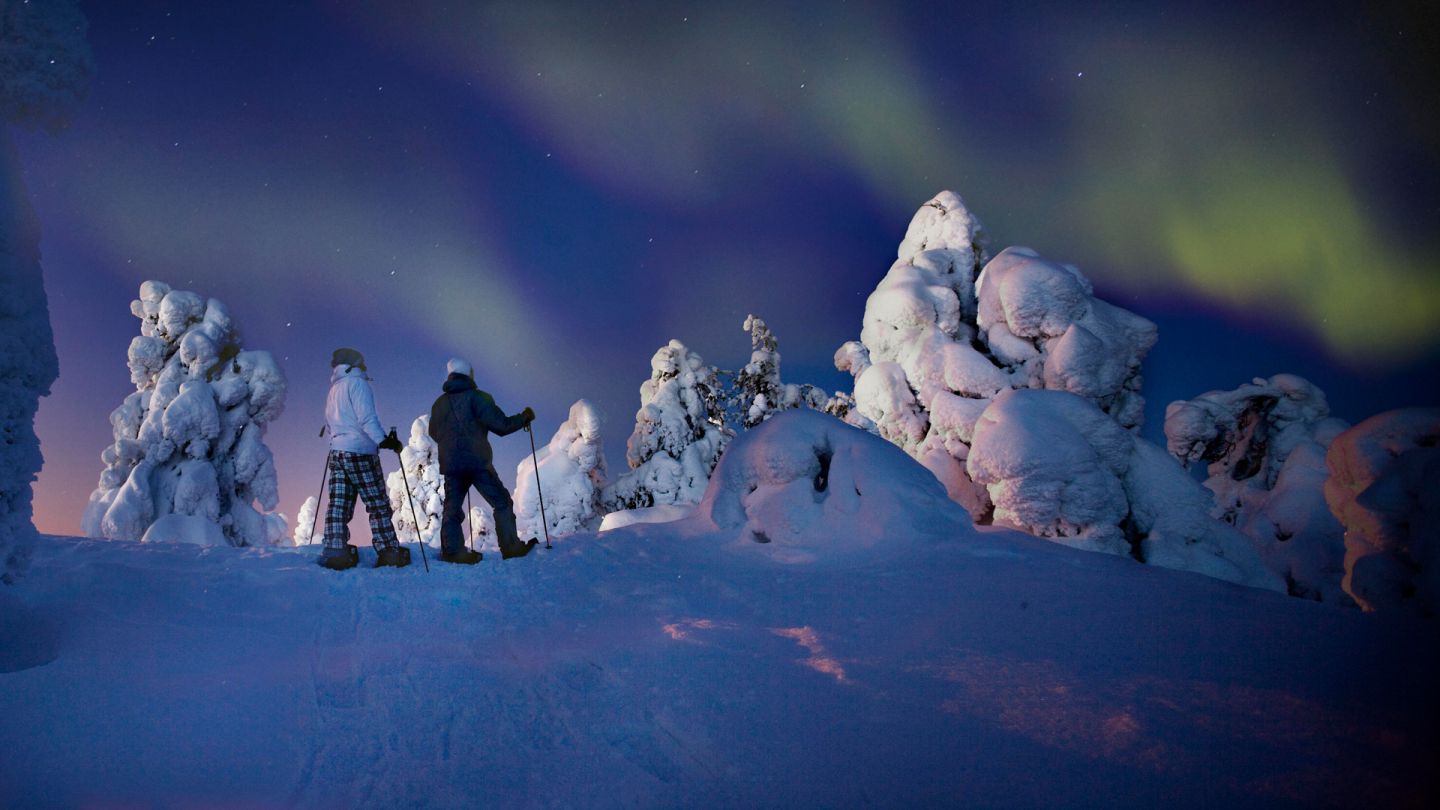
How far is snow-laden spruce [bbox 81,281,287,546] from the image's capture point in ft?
58.5

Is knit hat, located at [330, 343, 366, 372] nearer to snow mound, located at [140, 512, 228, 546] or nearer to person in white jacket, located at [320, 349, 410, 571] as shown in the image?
person in white jacket, located at [320, 349, 410, 571]

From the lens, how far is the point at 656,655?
11.5 ft

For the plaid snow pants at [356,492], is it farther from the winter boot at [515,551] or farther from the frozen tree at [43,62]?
the frozen tree at [43,62]

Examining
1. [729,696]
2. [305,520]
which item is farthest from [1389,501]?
Answer: [305,520]

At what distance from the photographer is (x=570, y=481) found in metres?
22.1

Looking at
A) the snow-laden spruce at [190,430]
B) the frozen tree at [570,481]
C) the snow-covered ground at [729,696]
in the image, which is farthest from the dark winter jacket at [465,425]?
Result: the snow-laden spruce at [190,430]

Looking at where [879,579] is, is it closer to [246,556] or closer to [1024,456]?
[246,556]

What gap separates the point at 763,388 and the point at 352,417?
54.7ft

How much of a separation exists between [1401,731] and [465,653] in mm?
4421

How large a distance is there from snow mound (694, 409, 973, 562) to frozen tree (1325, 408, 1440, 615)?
3.25 m

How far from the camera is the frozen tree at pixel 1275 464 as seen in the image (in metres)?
14.2

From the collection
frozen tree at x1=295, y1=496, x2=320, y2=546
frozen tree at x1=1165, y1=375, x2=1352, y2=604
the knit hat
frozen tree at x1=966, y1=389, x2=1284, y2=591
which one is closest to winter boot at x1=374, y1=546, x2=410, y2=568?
the knit hat

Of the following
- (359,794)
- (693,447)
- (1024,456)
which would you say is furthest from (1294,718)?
(693,447)

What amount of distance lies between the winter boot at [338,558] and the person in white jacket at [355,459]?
0.20m
